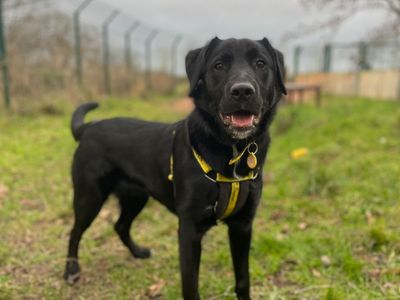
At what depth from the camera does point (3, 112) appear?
9.02 meters

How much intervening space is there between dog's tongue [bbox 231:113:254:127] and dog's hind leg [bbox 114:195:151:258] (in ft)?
4.75

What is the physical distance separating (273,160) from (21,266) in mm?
4234

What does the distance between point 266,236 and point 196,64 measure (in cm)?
182

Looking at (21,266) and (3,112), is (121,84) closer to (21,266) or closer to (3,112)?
(3,112)

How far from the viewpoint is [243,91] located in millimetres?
2285

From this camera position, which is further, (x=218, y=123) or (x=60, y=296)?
(x=60, y=296)

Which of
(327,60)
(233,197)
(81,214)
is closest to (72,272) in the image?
(81,214)

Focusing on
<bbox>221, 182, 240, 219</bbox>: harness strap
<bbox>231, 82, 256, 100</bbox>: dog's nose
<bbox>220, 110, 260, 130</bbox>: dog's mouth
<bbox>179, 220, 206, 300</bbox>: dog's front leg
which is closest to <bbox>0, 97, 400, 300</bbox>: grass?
<bbox>179, 220, 206, 300</bbox>: dog's front leg

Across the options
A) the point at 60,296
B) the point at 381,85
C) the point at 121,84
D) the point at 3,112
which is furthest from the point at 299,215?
the point at 381,85

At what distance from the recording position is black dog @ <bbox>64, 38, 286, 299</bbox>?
2428 millimetres

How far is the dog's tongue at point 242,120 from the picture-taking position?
2.38 meters

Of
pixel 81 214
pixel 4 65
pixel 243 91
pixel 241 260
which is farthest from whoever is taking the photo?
pixel 4 65

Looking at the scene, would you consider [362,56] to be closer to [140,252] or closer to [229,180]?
[140,252]

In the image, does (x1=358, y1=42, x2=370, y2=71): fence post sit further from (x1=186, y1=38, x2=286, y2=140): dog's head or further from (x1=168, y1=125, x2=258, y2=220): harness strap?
(x1=168, y1=125, x2=258, y2=220): harness strap
